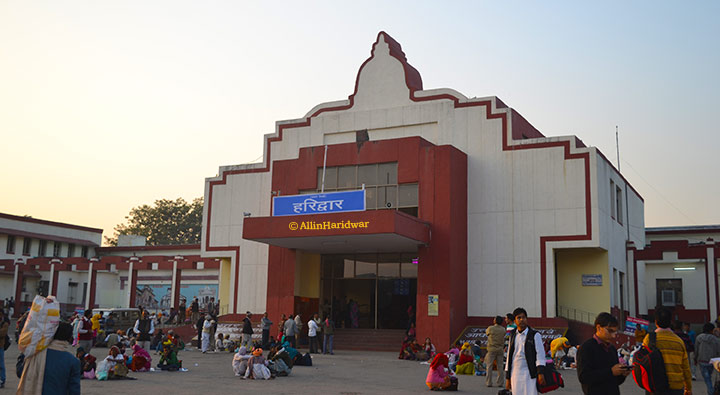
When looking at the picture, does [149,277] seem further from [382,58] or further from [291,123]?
[382,58]

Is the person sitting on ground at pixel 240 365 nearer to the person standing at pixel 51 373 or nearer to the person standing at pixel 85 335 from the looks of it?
the person standing at pixel 85 335

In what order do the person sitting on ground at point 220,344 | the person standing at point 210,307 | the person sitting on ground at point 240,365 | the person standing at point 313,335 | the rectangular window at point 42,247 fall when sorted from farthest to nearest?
the rectangular window at point 42,247, the person standing at point 210,307, the person sitting on ground at point 220,344, the person standing at point 313,335, the person sitting on ground at point 240,365

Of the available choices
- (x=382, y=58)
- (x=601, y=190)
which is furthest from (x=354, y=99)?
(x=601, y=190)

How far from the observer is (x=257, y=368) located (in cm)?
1841

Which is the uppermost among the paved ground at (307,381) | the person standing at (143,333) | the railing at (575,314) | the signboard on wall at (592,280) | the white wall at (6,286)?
the signboard on wall at (592,280)

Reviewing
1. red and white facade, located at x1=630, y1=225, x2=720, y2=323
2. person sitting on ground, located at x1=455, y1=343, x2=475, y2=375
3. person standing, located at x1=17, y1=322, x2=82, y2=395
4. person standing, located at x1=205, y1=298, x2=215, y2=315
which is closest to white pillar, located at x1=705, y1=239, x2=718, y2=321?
red and white facade, located at x1=630, y1=225, x2=720, y2=323

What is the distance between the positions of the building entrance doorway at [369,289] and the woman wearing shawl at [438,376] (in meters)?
14.6

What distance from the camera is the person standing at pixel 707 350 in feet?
50.0

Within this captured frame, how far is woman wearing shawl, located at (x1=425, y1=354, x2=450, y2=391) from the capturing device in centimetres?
1648

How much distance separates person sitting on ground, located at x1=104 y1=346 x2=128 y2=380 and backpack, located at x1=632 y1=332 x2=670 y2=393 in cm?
1336

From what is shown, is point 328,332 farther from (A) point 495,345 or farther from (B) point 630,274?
(B) point 630,274

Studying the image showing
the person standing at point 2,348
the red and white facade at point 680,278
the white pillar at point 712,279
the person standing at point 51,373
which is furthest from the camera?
the red and white facade at point 680,278

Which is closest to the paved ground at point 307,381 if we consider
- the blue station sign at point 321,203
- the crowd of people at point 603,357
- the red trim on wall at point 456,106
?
the crowd of people at point 603,357

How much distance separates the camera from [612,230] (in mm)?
31328
